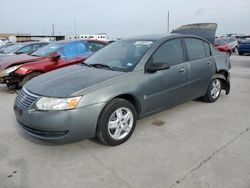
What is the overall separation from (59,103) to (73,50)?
4.67 metres

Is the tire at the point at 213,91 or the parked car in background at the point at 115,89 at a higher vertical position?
the parked car in background at the point at 115,89

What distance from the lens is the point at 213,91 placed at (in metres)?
5.43

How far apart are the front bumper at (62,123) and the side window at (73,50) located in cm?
429

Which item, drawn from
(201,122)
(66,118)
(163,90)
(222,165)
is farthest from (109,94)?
(201,122)

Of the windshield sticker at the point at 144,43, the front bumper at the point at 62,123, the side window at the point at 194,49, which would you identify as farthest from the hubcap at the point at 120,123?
the side window at the point at 194,49

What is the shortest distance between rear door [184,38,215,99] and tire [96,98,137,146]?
5.25 ft

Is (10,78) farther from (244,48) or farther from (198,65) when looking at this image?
(244,48)

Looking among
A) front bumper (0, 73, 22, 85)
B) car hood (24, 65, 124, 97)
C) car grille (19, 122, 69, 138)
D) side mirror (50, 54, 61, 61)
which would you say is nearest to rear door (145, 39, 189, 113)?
car hood (24, 65, 124, 97)

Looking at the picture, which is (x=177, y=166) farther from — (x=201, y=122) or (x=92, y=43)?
(x=92, y=43)

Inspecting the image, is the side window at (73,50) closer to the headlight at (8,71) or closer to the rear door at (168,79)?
the headlight at (8,71)

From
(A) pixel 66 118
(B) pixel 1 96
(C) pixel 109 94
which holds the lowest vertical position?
(B) pixel 1 96

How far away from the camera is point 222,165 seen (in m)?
2.94

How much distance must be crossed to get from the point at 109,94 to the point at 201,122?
1.93 m

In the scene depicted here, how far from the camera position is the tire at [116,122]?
10.8 feet
